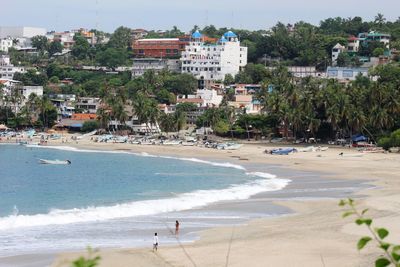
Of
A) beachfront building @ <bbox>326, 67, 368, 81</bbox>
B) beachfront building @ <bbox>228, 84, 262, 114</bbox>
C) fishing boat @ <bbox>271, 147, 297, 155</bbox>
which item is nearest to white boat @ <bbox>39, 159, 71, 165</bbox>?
fishing boat @ <bbox>271, 147, 297, 155</bbox>

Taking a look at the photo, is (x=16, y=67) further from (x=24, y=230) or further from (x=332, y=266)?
(x=332, y=266)

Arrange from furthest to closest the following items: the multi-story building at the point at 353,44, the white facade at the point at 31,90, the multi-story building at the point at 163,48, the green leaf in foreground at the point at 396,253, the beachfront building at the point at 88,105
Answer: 1. the multi-story building at the point at 163,48
2. the multi-story building at the point at 353,44
3. the white facade at the point at 31,90
4. the beachfront building at the point at 88,105
5. the green leaf in foreground at the point at 396,253

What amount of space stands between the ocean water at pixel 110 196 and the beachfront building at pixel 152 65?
55.5 meters

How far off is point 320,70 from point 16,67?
165 feet

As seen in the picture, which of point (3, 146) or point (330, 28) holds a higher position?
point (330, 28)

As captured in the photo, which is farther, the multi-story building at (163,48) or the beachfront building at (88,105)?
the multi-story building at (163,48)

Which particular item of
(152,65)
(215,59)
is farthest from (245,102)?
(152,65)

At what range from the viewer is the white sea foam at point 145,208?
30.4m

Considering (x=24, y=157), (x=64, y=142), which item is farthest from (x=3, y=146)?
(x=24, y=157)

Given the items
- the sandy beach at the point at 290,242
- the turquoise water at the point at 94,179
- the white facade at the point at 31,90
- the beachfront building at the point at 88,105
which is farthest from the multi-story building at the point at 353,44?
the sandy beach at the point at 290,242

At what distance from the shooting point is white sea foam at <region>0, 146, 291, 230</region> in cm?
3039

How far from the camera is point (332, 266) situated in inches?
816

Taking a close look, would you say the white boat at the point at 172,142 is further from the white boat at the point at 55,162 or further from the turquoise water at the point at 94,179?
the white boat at the point at 55,162

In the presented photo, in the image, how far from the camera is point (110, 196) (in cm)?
4062
